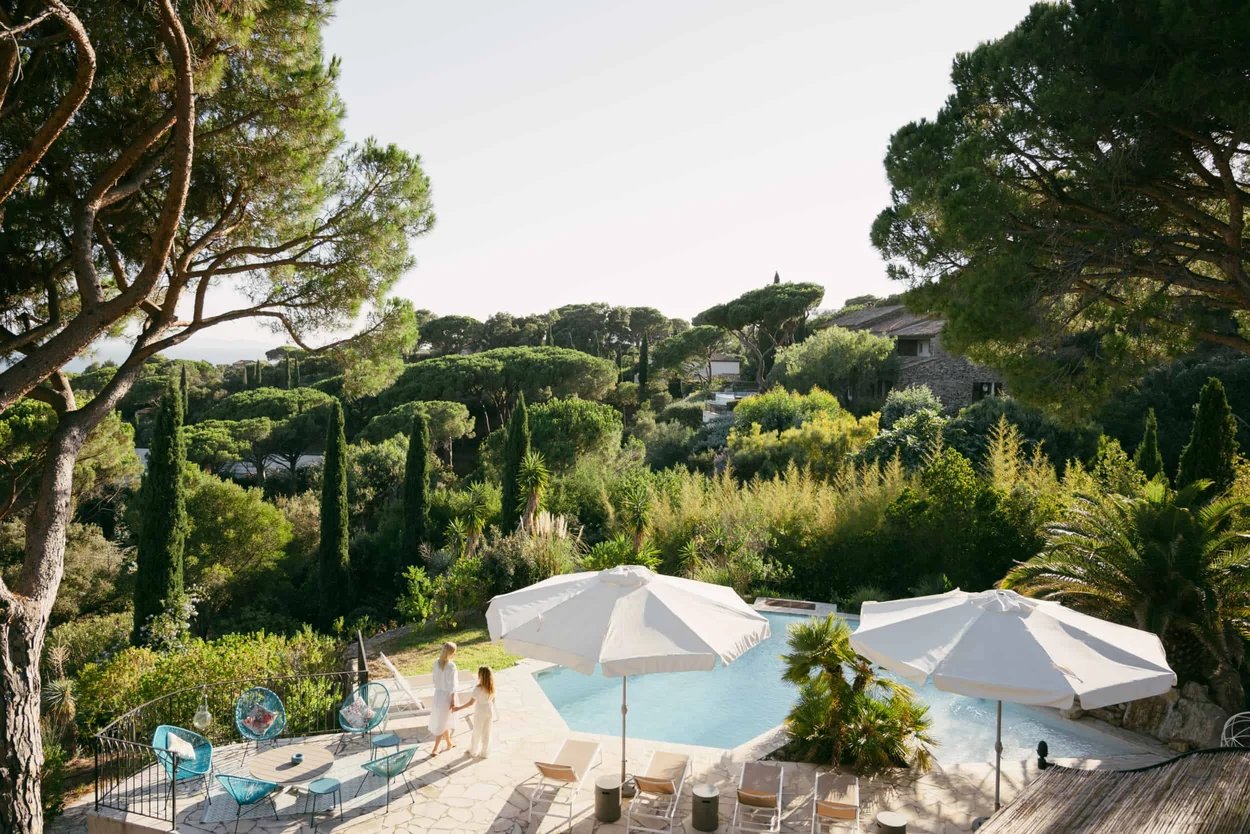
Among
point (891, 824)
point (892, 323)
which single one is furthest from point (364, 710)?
point (892, 323)

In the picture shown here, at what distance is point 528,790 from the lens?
21.5 feet

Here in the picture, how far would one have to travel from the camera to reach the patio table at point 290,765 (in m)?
6.68

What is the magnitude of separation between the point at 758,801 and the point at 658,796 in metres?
0.89

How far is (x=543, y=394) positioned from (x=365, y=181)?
24203mm

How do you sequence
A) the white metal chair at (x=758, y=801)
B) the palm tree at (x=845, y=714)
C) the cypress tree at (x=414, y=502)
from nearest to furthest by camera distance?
the white metal chair at (x=758, y=801) → the palm tree at (x=845, y=714) → the cypress tree at (x=414, y=502)

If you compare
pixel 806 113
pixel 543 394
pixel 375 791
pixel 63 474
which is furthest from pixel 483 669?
pixel 543 394

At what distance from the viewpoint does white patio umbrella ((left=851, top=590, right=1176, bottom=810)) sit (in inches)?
197

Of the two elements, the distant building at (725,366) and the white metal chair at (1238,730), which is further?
→ the distant building at (725,366)

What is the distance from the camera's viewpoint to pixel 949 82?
8102mm

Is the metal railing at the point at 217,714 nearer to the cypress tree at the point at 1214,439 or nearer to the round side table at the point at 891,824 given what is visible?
the round side table at the point at 891,824

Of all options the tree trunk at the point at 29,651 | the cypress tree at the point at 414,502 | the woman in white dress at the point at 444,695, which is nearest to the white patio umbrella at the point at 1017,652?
the woman in white dress at the point at 444,695

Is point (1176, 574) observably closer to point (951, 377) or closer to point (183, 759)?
point (183, 759)

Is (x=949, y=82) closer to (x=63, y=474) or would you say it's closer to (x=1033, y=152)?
(x=1033, y=152)

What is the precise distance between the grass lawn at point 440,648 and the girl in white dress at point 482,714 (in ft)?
8.84
